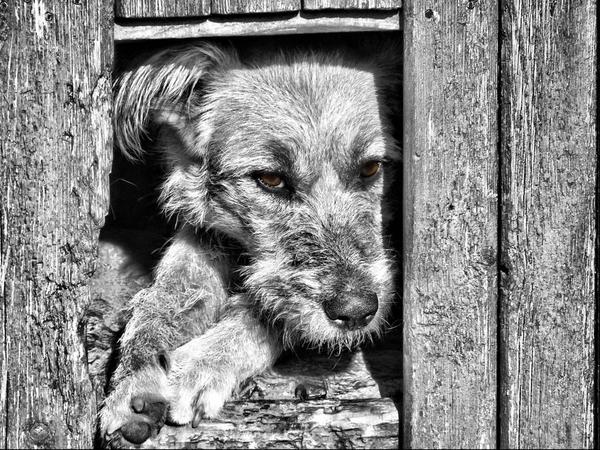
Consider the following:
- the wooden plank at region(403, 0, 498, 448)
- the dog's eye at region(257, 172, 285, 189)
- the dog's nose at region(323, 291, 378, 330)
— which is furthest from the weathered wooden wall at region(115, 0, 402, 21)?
the dog's nose at region(323, 291, 378, 330)

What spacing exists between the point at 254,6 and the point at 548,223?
4.04 feet

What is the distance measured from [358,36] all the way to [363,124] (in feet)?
1.85

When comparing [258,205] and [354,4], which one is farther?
[258,205]

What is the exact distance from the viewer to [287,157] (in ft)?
11.1

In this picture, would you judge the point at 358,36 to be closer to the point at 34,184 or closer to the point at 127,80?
the point at 127,80

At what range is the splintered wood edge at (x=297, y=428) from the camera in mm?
2898

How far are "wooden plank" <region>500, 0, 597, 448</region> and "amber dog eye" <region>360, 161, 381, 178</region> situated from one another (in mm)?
831

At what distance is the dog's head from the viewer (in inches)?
129

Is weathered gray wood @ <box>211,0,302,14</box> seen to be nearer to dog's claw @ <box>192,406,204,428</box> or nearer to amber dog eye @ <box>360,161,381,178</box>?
amber dog eye @ <box>360,161,381,178</box>

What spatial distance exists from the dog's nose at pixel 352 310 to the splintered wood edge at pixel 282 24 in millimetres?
973

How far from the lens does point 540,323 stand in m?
2.81

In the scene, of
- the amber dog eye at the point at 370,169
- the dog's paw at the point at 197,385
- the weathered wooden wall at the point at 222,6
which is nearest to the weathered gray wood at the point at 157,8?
the weathered wooden wall at the point at 222,6

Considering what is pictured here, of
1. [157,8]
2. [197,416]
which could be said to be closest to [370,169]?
[157,8]

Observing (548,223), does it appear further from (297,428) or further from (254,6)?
(254,6)
